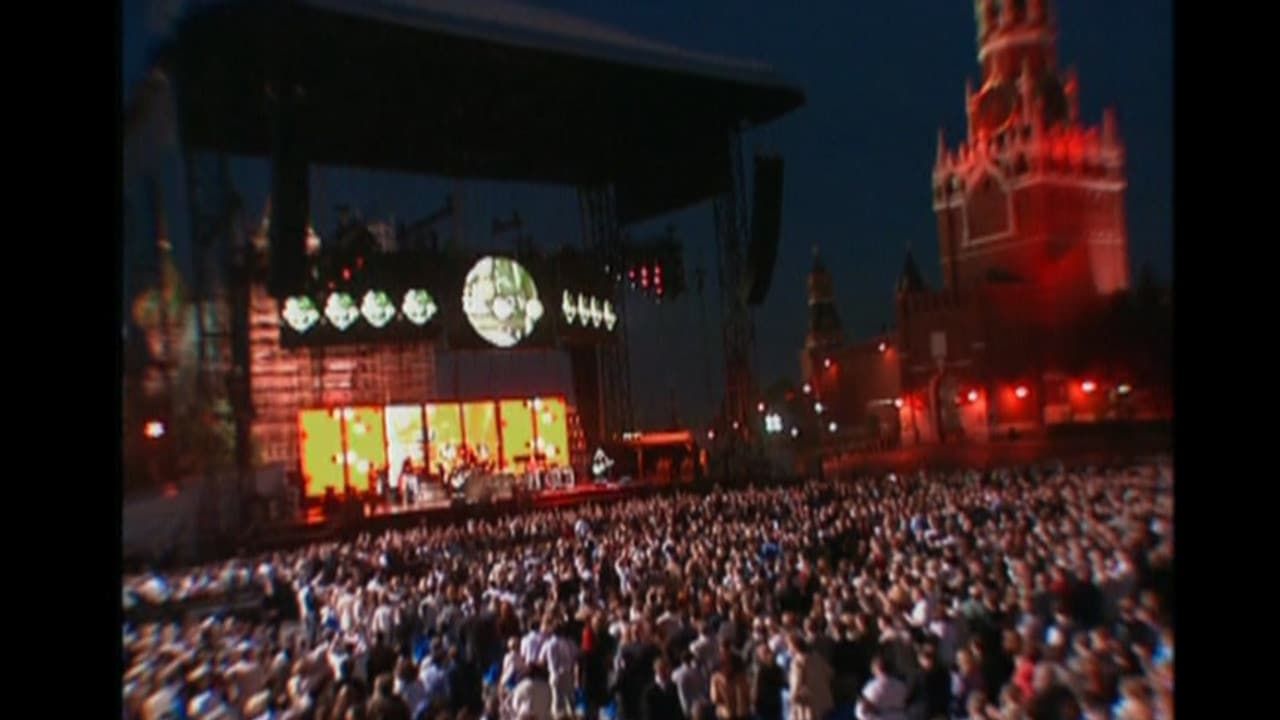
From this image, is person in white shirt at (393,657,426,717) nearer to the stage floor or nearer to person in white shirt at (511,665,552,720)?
person in white shirt at (511,665,552,720)

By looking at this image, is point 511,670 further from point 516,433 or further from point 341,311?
point 341,311

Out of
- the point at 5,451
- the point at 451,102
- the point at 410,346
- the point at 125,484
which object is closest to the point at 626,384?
the point at 410,346

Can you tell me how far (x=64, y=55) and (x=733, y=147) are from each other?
2.86m

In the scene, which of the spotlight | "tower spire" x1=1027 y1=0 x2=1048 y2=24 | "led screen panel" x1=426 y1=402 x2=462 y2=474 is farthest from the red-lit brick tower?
the spotlight

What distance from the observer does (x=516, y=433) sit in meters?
5.84

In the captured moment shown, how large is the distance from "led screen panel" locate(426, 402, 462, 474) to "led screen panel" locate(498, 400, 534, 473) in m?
0.22

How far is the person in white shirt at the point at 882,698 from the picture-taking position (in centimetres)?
397

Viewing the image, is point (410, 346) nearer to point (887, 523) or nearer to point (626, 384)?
point (626, 384)

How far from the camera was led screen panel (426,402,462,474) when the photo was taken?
5.60 m

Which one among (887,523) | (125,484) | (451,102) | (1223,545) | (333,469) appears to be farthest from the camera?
(451,102)

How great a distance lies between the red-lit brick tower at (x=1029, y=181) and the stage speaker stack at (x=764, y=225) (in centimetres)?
76

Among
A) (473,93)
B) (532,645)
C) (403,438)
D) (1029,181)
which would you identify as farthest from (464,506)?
(1029,181)

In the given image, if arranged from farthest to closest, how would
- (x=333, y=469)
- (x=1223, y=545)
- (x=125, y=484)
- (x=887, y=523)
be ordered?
(x=333, y=469)
(x=125, y=484)
(x=887, y=523)
(x=1223, y=545)

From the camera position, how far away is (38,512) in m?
4.57
